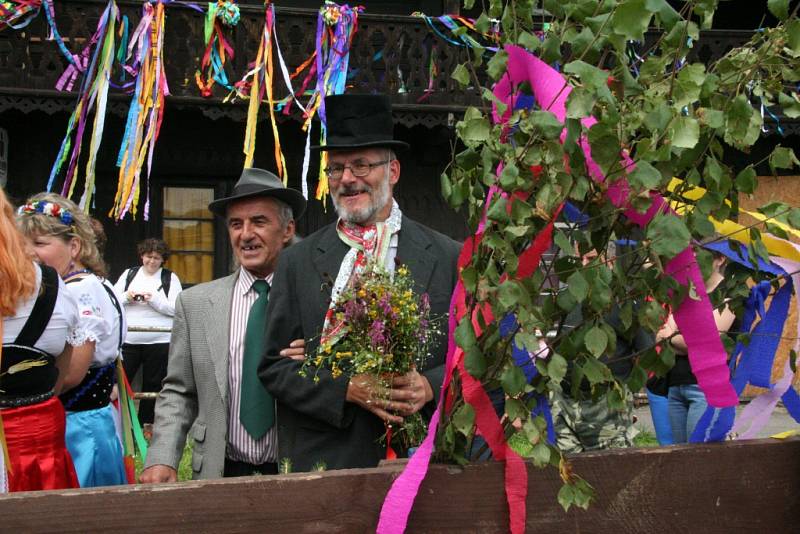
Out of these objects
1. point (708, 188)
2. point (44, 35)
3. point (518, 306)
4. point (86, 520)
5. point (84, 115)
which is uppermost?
point (44, 35)

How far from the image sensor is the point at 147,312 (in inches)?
348

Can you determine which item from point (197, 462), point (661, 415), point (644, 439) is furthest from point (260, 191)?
point (644, 439)

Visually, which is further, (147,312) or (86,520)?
(147,312)

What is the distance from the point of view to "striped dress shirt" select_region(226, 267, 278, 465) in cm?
336

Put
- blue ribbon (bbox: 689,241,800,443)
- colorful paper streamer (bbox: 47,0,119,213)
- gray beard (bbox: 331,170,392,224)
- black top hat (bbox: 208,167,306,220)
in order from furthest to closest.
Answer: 1. colorful paper streamer (bbox: 47,0,119,213)
2. black top hat (bbox: 208,167,306,220)
3. gray beard (bbox: 331,170,392,224)
4. blue ribbon (bbox: 689,241,800,443)

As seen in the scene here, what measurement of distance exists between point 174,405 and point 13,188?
930cm

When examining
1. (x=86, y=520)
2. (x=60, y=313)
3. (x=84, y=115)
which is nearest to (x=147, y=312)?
(x=84, y=115)

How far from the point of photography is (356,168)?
3.25 meters

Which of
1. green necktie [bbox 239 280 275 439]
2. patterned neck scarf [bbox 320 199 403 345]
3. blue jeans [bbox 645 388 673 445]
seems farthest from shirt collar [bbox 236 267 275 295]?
blue jeans [bbox 645 388 673 445]

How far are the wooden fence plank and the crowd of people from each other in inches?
43.1

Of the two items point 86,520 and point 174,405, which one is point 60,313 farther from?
point 86,520

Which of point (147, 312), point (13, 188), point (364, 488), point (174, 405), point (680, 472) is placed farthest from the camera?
point (13, 188)

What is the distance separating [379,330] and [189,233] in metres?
10.4

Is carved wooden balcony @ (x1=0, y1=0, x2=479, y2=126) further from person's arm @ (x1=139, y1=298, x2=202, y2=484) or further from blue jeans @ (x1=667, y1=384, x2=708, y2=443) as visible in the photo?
person's arm @ (x1=139, y1=298, x2=202, y2=484)
